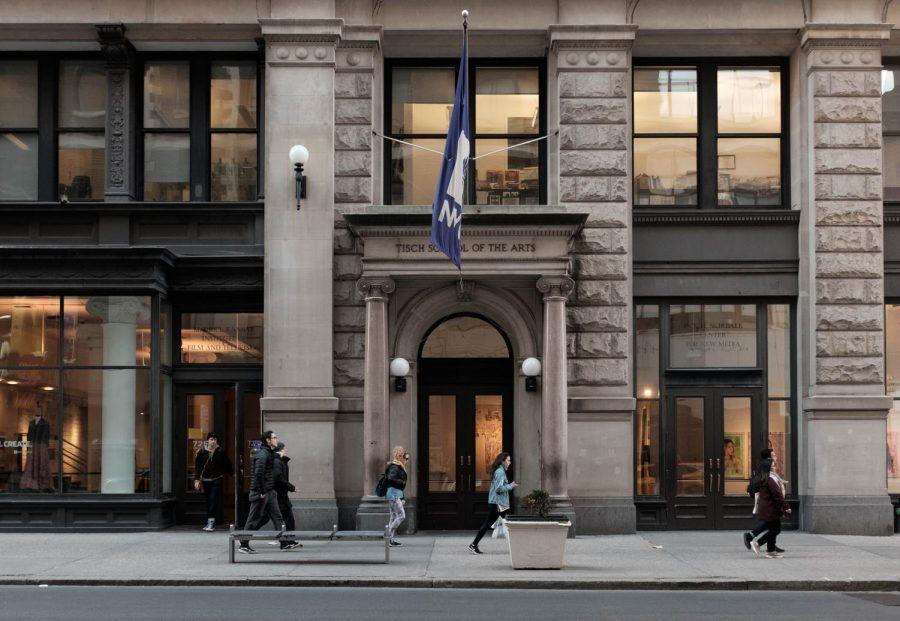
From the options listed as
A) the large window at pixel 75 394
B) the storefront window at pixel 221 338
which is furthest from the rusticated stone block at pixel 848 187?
the large window at pixel 75 394

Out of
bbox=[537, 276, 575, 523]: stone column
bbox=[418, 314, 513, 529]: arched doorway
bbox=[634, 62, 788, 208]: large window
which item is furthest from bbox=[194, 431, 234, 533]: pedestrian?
bbox=[634, 62, 788, 208]: large window

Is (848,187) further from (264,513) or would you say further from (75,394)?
(75,394)

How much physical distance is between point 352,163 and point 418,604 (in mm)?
10560

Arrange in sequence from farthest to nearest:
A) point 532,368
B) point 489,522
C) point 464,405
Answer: point 464,405 → point 532,368 → point 489,522

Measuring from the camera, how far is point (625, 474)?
22.1 metres

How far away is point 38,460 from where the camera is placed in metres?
22.3

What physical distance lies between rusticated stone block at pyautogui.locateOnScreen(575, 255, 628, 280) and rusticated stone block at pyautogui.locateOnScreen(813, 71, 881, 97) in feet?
16.3

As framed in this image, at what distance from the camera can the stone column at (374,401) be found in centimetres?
2141

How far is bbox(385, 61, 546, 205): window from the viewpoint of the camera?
23312 millimetres

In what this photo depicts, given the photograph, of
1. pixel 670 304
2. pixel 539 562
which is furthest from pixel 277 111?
pixel 539 562

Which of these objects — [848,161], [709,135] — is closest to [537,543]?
[709,135]

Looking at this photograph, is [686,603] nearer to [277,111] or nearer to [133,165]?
[277,111]

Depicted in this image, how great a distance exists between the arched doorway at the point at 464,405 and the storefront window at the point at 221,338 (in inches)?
131

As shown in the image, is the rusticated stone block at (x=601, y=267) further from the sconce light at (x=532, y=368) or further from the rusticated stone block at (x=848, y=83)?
the rusticated stone block at (x=848, y=83)
